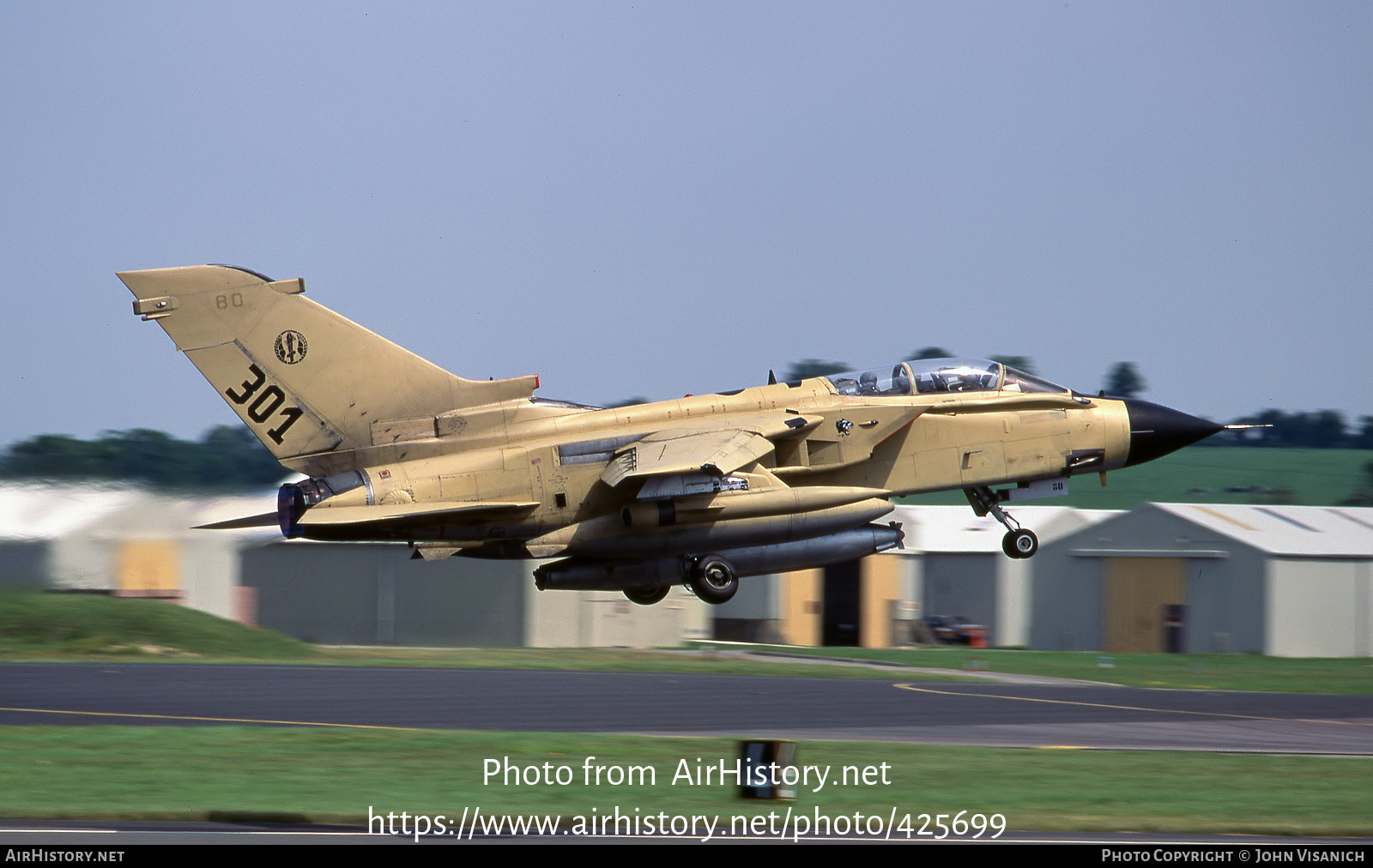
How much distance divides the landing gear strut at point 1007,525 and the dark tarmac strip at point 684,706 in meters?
5.86

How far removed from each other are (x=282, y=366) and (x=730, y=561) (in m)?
6.64

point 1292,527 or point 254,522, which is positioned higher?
point 254,522

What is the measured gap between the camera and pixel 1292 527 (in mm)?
57406

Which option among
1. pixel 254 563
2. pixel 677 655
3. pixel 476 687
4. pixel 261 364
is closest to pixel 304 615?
pixel 254 563

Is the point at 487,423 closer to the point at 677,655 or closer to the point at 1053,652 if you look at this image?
the point at 677,655

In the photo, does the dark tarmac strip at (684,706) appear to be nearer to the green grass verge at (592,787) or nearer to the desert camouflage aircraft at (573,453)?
the green grass verge at (592,787)

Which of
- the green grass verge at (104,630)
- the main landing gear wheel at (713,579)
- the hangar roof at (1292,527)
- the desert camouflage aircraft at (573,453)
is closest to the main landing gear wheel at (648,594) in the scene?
the desert camouflage aircraft at (573,453)

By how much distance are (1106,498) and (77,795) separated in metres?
85.1

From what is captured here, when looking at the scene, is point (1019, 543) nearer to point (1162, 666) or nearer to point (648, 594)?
point (648, 594)

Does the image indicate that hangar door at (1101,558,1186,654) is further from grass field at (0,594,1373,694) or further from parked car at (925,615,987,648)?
grass field at (0,594,1373,694)

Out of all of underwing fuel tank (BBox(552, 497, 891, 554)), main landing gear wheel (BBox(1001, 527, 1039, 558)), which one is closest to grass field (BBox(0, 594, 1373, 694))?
main landing gear wheel (BBox(1001, 527, 1039, 558))

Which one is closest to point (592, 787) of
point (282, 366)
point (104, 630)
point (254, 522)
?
point (254, 522)

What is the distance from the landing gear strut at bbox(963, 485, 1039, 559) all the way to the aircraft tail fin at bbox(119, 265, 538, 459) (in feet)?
24.3

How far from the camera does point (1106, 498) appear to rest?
97062 millimetres
